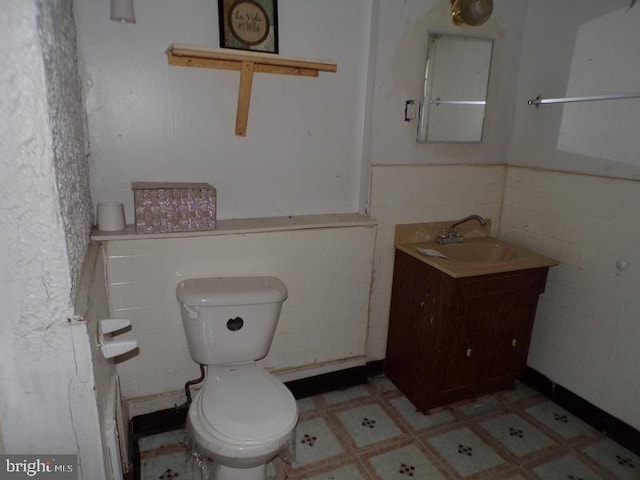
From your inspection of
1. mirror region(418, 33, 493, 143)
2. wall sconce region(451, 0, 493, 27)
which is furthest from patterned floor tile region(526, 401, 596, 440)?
wall sconce region(451, 0, 493, 27)

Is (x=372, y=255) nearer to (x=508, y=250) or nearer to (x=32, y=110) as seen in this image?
(x=508, y=250)

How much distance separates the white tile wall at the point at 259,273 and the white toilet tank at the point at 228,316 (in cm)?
11

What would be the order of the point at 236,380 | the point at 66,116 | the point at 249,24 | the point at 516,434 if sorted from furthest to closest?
the point at 516,434, the point at 249,24, the point at 236,380, the point at 66,116

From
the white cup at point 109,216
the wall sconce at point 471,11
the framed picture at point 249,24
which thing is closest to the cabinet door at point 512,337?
the wall sconce at point 471,11

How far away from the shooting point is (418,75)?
2047 mm

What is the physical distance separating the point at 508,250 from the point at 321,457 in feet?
4.51

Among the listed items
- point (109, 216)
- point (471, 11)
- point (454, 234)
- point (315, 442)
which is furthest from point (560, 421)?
point (109, 216)

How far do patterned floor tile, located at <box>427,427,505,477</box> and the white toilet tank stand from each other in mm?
917

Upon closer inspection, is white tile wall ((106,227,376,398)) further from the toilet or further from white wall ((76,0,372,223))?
white wall ((76,0,372,223))

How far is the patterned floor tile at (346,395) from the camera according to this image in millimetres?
2158

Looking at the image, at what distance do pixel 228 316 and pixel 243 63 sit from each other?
3.31 ft

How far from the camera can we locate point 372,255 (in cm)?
213

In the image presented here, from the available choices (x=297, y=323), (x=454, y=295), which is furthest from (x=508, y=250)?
(x=297, y=323)

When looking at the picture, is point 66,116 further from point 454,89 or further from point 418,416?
point 418,416
